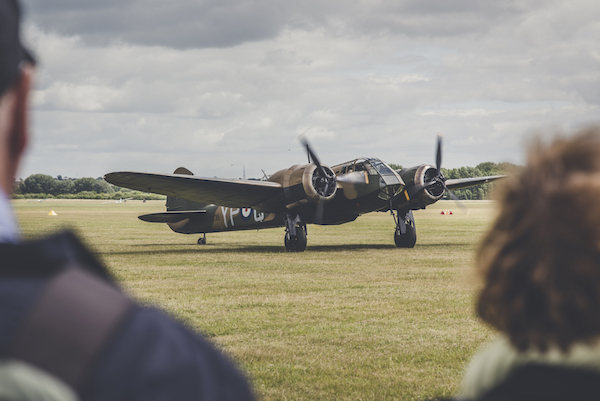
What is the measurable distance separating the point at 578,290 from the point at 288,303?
815 cm

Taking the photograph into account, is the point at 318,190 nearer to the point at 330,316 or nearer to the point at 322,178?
the point at 322,178

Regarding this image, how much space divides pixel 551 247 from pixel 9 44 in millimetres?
935

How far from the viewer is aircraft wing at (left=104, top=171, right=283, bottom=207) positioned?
16750 millimetres

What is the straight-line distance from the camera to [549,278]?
101cm

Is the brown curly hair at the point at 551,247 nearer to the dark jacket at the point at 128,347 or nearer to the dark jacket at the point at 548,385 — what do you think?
the dark jacket at the point at 548,385

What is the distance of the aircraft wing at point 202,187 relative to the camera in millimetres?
16750

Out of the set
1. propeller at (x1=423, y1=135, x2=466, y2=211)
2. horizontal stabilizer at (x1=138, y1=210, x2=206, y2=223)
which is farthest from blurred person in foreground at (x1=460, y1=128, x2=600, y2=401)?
horizontal stabilizer at (x1=138, y1=210, x2=206, y2=223)

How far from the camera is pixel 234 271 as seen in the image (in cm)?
1326

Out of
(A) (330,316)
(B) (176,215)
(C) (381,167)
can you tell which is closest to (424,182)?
(C) (381,167)

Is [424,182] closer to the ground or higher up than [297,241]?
higher up

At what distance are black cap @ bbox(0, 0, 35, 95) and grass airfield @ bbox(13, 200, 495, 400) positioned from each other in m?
0.23

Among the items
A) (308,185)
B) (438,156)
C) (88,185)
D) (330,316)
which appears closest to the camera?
(330,316)

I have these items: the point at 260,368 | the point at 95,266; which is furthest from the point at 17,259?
the point at 260,368

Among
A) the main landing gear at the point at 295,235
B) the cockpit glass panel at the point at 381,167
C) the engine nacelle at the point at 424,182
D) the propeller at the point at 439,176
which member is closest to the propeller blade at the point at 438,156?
the propeller at the point at 439,176
